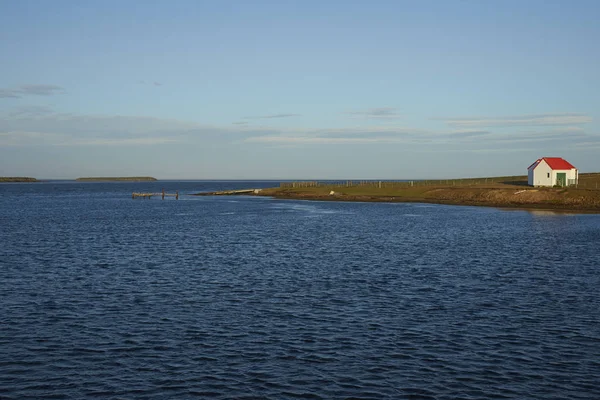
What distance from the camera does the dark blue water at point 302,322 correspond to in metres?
17.8

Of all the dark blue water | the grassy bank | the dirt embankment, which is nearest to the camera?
the dark blue water

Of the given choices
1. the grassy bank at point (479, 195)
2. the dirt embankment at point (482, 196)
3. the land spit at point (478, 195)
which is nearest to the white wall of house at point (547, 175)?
the land spit at point (478, 195)

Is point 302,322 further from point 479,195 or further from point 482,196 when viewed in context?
point 479,195

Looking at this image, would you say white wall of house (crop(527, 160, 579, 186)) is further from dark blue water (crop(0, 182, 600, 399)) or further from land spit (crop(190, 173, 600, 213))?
dark blue water (crop(0, 182, 600, 399))

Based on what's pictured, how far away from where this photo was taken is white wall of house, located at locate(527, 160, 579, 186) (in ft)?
377

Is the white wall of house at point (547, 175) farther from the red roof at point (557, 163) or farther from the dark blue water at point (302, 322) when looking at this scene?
the dark blue water at point (302, 322)

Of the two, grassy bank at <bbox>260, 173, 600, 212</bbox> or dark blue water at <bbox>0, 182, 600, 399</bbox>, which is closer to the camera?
dark blue water at <bbox>0, 182, 600, 399</bbox>

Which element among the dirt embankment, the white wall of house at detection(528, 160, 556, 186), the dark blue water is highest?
the white wall of house at detection(528, 160, 556, 186)

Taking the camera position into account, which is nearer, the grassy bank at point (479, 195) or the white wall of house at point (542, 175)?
the grassy bank at point (479, 195)

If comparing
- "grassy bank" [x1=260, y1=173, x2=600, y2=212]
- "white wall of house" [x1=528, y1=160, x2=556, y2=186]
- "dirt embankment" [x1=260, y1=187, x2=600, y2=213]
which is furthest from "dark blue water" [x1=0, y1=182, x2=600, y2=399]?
"white wall of house" [x1=528, y1=160, x2=556, y2=186]

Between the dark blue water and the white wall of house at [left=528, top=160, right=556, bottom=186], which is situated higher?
the white wall of house at [left=528, top=160, right=556, bottom=186]

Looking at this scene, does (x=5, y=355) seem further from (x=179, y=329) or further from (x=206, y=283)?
(x=206, y=283)

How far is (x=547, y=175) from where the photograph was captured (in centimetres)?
11600

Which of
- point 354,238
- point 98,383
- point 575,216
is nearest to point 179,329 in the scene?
point 98,383
